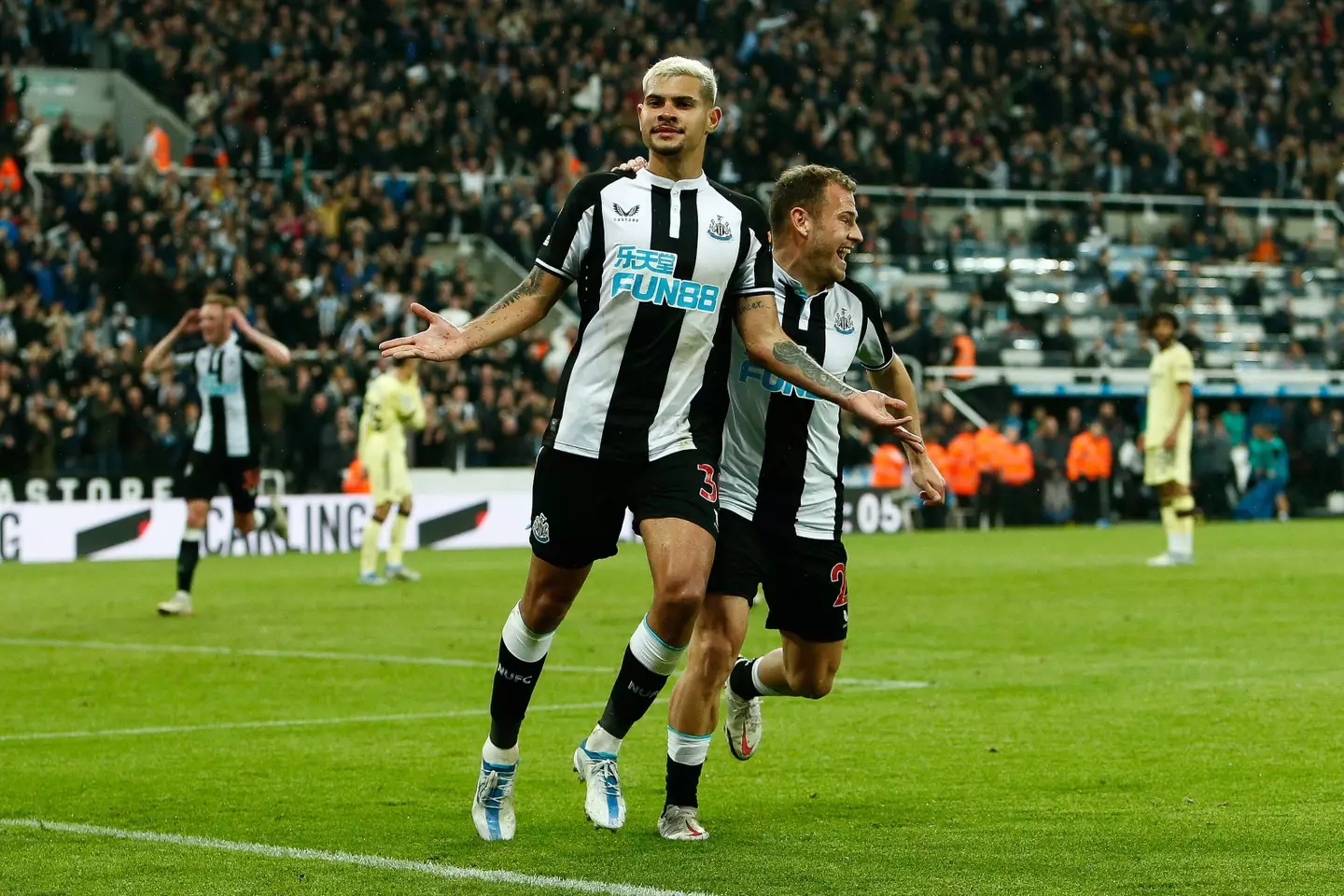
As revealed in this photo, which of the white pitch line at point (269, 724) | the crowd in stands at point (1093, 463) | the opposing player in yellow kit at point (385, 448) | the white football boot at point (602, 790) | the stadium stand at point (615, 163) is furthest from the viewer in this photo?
the crowd in stands at point (1093, 463)

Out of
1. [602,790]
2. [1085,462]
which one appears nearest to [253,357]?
[602,790]

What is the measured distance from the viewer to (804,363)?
6609mm

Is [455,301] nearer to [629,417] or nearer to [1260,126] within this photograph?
[1260,126]

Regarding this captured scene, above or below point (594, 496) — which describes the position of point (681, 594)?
below

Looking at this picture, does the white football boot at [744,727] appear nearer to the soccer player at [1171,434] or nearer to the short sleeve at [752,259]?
the short sleeve at [752,259]

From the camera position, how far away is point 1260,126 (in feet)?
145

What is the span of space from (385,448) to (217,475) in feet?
13.3

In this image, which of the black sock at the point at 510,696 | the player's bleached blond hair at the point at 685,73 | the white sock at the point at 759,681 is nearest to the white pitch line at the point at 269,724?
the white sock at the point at 759,681

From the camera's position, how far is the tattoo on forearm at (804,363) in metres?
6.57

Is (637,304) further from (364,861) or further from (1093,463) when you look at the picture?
(1093,463)

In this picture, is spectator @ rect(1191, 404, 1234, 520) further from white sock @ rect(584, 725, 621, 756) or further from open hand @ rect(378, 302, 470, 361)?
open hand @ rect(378, 302, 470, 361)

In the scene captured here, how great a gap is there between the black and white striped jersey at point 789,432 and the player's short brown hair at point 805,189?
0.21 m

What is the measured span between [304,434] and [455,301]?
4129 mm

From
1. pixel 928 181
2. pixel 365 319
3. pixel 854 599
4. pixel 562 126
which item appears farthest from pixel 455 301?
pixel 854 599
